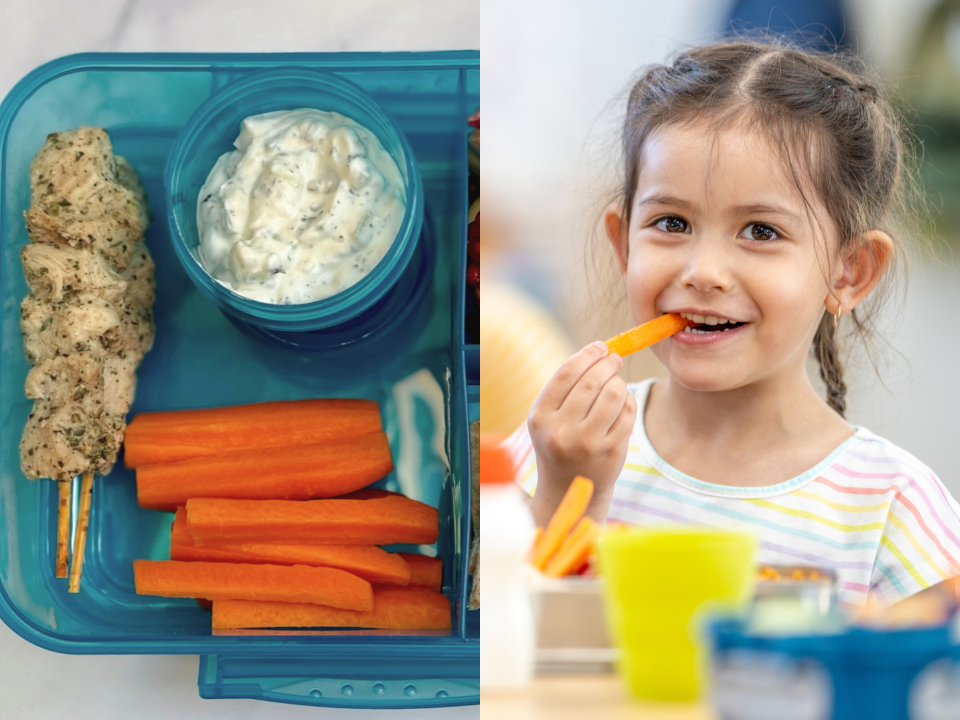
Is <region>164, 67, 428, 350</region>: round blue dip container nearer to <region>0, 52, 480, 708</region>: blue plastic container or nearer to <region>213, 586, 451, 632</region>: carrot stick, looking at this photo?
<region>0, 52, 480, 708</region>: blue plastic container

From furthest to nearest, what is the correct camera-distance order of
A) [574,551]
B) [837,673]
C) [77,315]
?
1. [77,315]
2. [574,551]
3. [837,673]

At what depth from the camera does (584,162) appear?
0.42 metres

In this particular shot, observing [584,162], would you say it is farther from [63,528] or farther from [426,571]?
[63,528]

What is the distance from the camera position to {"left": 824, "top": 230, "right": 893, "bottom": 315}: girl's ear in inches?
14.6

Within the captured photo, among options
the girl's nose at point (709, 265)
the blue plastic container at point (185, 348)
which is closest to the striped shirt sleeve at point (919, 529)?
the girl's nose at point (709, 265)

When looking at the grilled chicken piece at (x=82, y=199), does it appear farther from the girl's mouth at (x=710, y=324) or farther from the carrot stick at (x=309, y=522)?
the girl's mouth at (x=710, y=324)

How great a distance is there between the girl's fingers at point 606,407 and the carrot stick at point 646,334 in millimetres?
14

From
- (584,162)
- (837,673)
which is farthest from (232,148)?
(837,673)

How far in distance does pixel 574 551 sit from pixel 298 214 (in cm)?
66

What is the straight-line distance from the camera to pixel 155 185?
3.35 feet

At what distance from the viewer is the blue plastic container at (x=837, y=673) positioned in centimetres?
22

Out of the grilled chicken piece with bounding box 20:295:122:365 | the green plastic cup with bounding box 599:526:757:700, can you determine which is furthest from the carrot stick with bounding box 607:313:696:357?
the grilled chicken piece with bounding box 20:295:122:365

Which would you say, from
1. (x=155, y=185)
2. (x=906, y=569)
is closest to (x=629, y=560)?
(x=906, y=569)

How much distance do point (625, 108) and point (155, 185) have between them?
76 centimetres
